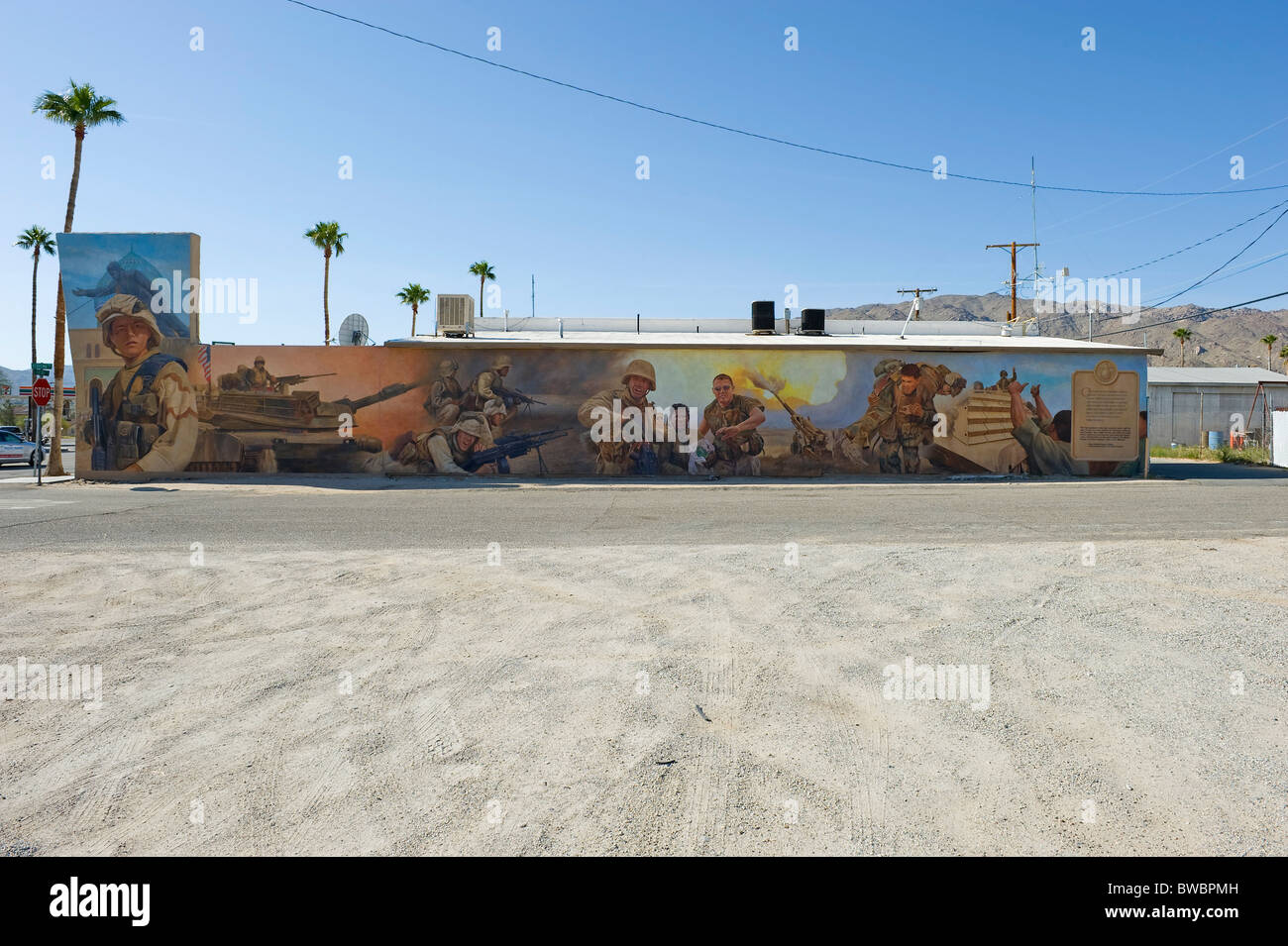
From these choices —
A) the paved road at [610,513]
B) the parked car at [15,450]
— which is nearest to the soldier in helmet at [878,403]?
the paved road at [610,513]

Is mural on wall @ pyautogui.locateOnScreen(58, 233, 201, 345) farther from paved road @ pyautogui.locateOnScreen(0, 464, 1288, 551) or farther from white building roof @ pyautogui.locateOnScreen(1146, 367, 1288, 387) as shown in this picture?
white building roof @ pyautogui.locateOnScreen(1146, 367, 1288, 387)

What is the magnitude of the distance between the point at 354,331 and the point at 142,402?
22.2 feet

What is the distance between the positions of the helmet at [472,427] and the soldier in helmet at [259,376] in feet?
19.2

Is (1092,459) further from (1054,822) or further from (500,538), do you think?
(1054,822)

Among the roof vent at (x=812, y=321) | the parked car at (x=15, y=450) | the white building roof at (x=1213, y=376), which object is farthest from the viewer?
the white building roof at (x=1213, y=376)

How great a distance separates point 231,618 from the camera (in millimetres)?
7250

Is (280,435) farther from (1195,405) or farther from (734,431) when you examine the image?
(1195,405)

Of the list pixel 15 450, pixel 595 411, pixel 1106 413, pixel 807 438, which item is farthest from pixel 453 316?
pixel 1106 413

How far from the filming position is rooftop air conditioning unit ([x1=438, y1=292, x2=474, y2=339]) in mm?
29141

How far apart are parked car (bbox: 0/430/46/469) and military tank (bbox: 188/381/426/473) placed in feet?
45.2

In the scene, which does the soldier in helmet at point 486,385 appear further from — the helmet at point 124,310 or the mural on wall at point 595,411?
the helmet at point 124,310

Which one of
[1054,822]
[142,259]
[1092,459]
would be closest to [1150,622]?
[1054,822]

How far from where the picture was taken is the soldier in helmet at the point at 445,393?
1016 inches

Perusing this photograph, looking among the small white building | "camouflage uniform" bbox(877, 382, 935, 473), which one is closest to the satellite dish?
"camouflage uniform" bbox(877, 382, 935, 473)
